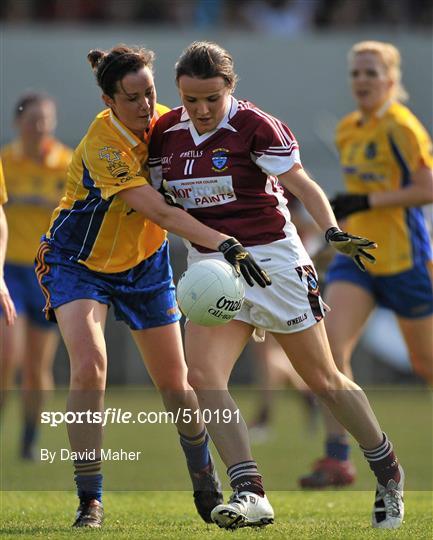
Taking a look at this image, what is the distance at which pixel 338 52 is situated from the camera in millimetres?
18891

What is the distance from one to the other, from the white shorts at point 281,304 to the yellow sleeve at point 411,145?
238cm

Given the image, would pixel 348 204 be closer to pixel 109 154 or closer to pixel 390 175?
pixel 390 175

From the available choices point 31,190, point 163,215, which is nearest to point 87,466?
point 163,215

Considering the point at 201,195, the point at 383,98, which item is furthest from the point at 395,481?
the point at 383,98

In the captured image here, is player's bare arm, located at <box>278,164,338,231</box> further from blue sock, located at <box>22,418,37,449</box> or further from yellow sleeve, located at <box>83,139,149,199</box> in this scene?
blue sock, located at <box>22,418,37,449</box>

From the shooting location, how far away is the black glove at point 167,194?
18.1 feet

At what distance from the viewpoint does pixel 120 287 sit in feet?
19.5

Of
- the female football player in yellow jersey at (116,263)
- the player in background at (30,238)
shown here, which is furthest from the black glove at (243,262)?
the player in background at (30,238)

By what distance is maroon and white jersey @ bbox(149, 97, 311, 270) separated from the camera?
214 inches

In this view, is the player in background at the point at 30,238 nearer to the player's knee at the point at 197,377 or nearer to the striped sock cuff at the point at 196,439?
the striped sock cuff at the point at 196,439

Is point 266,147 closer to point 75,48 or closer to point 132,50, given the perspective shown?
point 132,50

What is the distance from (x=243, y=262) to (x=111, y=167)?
0.87m

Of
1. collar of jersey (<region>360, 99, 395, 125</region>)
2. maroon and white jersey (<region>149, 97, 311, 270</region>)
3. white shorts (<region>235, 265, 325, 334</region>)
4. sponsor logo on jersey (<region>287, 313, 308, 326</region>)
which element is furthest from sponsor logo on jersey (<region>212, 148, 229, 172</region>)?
collar of jersey (<region>360, 99, 395, 125</region>)

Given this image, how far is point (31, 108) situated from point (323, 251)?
2601 mm
